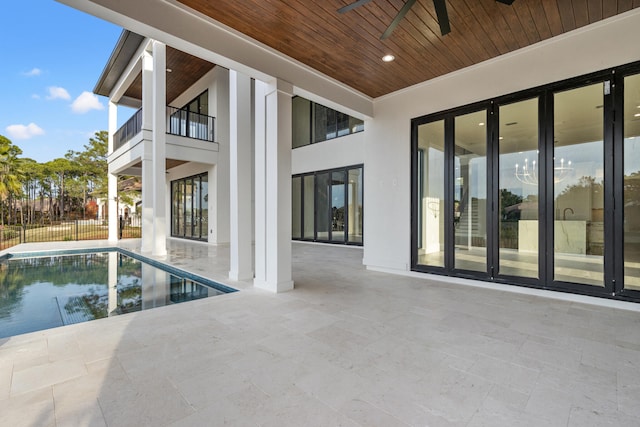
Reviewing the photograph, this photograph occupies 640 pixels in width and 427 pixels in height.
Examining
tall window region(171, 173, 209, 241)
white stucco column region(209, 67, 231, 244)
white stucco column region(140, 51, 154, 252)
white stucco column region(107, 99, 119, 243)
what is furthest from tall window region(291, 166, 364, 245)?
white stucco column region(107, 99, 119, 243)

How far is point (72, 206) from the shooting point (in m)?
20.0

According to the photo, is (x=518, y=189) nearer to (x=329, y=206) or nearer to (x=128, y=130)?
(x=329, y=206)

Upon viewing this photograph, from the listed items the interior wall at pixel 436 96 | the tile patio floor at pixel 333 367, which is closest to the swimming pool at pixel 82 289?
the tile patio floor at pixel 333 367

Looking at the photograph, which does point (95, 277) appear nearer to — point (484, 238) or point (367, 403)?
point (367, 403)

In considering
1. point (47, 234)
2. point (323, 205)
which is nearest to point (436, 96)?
point (323, 205)

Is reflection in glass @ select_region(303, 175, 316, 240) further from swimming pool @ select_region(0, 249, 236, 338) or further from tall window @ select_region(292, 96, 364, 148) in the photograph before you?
swimming pool @ select_region(0, 249, 236, 338)

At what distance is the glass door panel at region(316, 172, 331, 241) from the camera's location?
10246 mm

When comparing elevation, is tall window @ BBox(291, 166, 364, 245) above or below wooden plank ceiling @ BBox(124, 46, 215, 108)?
below

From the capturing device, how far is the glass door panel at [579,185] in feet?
11.8

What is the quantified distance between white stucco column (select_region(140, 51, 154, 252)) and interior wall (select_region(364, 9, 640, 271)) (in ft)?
22.2

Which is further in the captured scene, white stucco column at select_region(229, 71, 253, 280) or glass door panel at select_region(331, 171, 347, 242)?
glass door panel at select_region(331, 171, 347, 242)

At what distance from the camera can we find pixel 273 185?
4.18 metres

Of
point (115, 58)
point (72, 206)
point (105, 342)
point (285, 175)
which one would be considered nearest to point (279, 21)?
point (285, 175)

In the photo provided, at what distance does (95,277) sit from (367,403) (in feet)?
20.4
